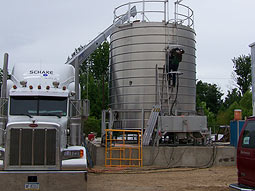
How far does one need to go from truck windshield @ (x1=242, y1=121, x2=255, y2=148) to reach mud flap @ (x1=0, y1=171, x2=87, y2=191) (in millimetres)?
3829

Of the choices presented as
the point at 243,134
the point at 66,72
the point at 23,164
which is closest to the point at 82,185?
the point at 23,164

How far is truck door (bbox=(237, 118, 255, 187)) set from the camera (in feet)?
27.3

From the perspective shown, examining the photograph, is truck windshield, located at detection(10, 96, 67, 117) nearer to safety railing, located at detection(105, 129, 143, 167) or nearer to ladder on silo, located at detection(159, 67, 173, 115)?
safety railing, located at detection(105, 129, 143, 167)

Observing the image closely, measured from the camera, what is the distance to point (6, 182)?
8.70m

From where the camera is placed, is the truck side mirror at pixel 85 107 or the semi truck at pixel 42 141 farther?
the truck side mirror at pixel 85 107

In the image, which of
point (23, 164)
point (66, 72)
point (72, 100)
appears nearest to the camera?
point (23, 164)

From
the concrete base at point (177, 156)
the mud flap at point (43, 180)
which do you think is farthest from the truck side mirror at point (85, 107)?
the concrete base at point (177, 156)

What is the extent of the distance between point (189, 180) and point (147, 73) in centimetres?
706

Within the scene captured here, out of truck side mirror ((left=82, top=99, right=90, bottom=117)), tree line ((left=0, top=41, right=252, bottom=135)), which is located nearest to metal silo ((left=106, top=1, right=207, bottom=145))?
truck side mirror ((left=82, top=99, right=90, bottom=117))

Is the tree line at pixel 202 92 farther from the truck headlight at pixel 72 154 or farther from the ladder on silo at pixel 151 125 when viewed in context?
the truck headlight at pixel 72 154

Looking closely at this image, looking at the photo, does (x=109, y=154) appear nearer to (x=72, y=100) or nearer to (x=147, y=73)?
(x=147, y=73)

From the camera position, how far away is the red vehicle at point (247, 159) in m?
8.29

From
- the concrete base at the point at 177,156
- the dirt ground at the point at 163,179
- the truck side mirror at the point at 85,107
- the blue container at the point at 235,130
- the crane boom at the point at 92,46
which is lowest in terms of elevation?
the dirt ground at the point at 163,179

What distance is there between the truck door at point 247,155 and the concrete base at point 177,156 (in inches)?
340
